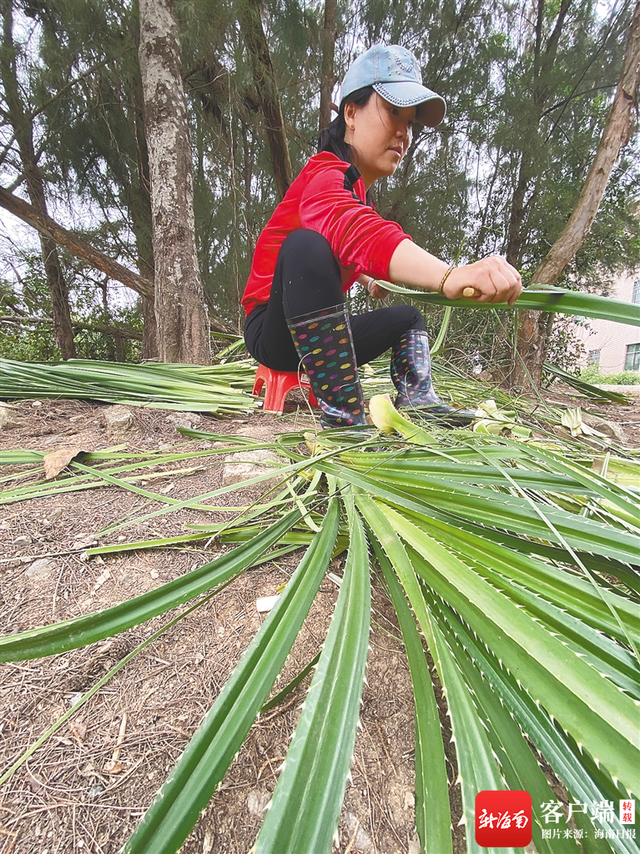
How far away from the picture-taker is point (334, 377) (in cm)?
78

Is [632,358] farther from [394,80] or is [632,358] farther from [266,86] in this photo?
[394,80]

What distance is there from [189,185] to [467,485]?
1701 mm

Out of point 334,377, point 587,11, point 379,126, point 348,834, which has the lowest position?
point 348,834

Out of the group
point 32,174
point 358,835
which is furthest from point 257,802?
point 32,174

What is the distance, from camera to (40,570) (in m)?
0.43

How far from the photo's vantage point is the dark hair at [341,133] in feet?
2.57

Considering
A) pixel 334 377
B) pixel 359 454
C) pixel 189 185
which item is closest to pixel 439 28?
pixel 189 185

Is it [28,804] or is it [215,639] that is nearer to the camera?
[28,804]

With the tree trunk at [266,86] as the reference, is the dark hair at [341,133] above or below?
below

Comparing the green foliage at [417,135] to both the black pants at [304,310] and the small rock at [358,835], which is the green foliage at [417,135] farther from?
the small rock at [358,835]

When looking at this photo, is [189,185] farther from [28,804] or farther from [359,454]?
[28,804]

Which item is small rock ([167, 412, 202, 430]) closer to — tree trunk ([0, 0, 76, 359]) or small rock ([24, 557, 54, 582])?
small rock ([24, 557, 54, 582])

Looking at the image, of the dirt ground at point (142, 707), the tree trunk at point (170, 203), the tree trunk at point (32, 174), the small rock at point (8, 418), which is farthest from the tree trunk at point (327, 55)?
the dirt ground at point (142, 707)

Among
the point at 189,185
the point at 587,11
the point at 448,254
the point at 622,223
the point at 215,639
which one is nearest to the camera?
the point at 215,639
